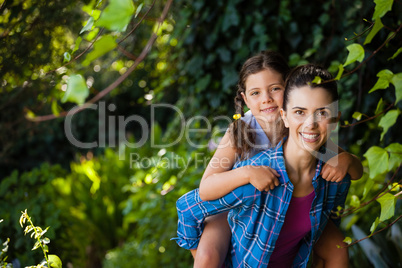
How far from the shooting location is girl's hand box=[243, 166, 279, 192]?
3.65 feet

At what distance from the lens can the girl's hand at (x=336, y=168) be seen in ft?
3.94

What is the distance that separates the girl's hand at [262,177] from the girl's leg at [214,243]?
0.78ft

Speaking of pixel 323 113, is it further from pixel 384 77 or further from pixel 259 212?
pixel 259 212

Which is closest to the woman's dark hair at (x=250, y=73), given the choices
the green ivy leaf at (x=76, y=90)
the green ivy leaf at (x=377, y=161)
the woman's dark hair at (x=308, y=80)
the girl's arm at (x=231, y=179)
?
the girl's arm at (x=231, y=179)

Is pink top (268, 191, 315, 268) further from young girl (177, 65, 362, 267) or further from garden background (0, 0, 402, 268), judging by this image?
garden background (0, 0, 402, 268)

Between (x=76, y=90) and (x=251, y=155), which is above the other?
(x=76, y=90)

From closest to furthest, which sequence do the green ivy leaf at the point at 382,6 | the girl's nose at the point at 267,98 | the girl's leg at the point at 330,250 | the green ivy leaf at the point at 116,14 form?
1. the green ivy leaf at the point at 116,14
2. the green ivy leaf at the point at 382,6
3. the girl's leg at the point at 330,250
4. the girl's nose at the point at 267,98

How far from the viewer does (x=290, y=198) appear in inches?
45.7

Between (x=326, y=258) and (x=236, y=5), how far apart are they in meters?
1.62

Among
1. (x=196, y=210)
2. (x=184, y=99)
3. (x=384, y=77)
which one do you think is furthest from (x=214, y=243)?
(x=184, y=99)

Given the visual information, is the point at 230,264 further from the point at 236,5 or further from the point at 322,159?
the point at 236,5

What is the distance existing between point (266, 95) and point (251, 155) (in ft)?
0.71

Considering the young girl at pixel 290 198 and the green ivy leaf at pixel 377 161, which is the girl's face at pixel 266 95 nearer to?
the young girl at pixel 290 198

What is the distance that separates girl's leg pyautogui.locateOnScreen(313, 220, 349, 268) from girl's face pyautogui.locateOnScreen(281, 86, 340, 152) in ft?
1.08
